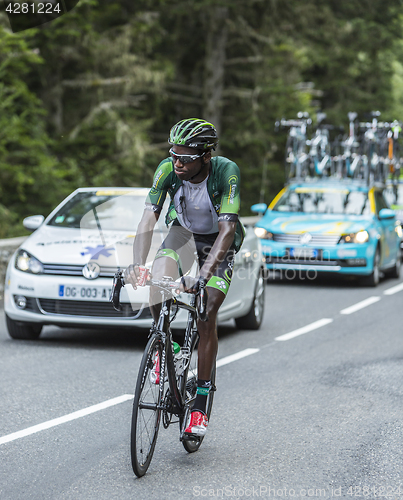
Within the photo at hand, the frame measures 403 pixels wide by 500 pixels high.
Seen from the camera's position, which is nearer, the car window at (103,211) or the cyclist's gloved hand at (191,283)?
the cyclist's gloved hand at (191,283)

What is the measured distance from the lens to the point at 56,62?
23.5 m

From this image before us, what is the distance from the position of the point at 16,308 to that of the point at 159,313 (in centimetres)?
383

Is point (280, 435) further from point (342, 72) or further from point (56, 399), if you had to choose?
point (342, 72)

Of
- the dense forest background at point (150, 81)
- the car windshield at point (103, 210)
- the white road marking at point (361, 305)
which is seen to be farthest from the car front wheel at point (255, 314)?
the dense forest background at point (150, 81)

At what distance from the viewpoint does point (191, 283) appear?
445 centimetres

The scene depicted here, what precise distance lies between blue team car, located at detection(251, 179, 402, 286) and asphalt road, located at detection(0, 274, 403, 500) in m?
4.44

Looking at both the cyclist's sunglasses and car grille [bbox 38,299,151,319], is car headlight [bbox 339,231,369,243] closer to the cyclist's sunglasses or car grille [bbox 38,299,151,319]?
car grille [bbox 38,299,151,319]

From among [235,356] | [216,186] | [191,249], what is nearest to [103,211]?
[235,356]

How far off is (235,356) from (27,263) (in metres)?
2.23

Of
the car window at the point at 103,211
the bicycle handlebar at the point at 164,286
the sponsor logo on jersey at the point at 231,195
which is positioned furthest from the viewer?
the car window at the point at 103,211

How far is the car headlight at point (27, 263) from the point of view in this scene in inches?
327

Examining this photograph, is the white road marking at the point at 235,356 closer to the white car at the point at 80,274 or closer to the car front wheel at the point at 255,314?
the white car at the point at 80,274

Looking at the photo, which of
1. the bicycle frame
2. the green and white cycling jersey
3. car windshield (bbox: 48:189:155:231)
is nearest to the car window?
car windshield (bbox: 48:189:155:231)

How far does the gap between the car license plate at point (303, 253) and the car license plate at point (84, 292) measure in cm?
673
